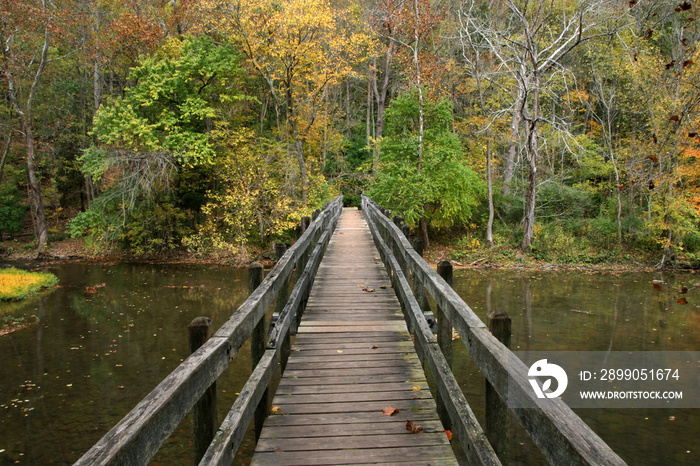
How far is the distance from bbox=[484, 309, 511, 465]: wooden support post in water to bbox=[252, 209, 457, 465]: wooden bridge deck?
0.34 m

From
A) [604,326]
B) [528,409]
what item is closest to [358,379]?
[528,409]

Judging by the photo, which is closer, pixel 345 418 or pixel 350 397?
pixel 345 418

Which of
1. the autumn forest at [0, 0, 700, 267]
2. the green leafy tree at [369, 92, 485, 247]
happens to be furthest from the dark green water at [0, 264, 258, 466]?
the green leafy tree at [369, 92, 485, 247]

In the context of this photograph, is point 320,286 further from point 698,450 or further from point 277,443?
point 698,450

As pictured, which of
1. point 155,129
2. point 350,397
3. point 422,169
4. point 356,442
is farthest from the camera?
point 155,129

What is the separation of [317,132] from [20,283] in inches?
685

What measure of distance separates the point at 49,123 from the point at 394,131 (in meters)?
22.9

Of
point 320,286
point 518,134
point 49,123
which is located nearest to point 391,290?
point 320,286

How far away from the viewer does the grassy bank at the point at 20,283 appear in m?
16.0

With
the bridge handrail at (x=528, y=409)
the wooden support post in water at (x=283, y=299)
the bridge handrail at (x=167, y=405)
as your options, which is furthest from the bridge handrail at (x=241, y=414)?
the bridge handrail at (x=528, y=409)

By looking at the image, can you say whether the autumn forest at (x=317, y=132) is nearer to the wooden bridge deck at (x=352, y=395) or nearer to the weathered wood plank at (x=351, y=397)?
the wooden bridge deck at (x=352, y=395)

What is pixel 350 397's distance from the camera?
13.9ft

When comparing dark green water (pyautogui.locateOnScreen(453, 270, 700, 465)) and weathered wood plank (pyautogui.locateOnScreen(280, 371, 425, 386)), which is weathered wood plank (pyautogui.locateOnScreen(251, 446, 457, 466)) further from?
dark green water (pyautogui.locateOnScreen(453, 270, 700, 465))

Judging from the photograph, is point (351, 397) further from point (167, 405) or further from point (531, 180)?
point (531, 180)
